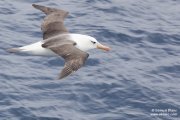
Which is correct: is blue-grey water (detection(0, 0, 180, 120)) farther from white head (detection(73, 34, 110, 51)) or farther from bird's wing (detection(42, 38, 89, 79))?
bird's wing (detection(42, 38, 89, 79))

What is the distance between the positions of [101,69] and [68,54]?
3.11m

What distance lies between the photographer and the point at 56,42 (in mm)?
14383

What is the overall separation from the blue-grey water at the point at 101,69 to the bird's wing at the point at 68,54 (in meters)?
1.51

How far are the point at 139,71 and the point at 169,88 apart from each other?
46.6 inches

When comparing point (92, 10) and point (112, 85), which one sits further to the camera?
point (92, 10)

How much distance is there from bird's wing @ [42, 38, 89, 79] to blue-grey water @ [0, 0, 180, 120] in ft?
4.95

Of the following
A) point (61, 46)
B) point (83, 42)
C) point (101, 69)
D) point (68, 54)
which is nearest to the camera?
point (68, 54)

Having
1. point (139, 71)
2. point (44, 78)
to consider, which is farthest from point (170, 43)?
point (44, 78)

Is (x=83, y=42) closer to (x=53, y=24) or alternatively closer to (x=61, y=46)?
(x=61, y=46)

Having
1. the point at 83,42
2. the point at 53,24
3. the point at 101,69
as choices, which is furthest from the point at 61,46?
the point at 101,69

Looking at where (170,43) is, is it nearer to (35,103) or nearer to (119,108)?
(119,108)

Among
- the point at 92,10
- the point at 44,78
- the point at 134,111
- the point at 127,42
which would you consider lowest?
the point at 134,111

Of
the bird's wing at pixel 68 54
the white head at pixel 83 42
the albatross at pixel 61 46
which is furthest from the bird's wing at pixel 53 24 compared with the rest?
the bird's wing at pixel 68 54

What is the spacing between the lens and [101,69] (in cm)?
1645
